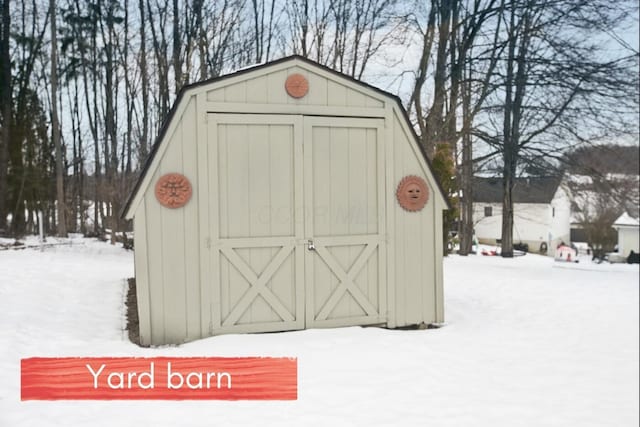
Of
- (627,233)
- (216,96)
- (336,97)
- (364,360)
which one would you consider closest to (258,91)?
(216,96)

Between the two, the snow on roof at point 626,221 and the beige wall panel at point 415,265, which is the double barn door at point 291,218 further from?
the snow on roof at point 626,221

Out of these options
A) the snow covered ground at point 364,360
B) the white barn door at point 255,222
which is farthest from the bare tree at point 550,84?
the white barn door at point 255,222

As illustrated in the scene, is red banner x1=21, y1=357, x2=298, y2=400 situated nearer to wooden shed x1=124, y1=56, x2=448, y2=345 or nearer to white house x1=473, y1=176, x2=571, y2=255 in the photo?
white house x1=473, y1=176, x2=571, y2=255

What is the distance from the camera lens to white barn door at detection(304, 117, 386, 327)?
2.46 m

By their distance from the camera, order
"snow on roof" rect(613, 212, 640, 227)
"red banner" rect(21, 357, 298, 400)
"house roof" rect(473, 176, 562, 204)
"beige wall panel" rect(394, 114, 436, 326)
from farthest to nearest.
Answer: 1. "beige wall panel" rect(394, 114, 436, 326)
2. "snow on roof" rect(613, 212, 640, 227)
3. "house roof" rect(473, 176, 562, 204)
4. "red banner" rect(21, 357, 298, 400)

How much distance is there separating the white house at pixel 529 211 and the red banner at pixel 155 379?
985 millimetres

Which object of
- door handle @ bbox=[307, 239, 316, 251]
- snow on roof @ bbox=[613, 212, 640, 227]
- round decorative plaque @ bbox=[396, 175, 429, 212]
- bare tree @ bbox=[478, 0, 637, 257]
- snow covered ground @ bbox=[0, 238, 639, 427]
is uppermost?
bare tree @ bbox=[478, 0, 637, 257]

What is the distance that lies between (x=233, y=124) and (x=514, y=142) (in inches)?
52.9

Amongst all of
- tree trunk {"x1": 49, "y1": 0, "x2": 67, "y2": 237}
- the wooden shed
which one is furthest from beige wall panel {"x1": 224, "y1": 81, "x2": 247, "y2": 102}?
tree trunk {"x1": 49, "y1": 0, "x2": 67, "y2": 237}

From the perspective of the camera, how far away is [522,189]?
77.0 inches

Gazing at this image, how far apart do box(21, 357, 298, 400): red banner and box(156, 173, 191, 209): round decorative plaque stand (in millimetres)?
1279

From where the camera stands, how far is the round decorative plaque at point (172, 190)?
94.1 inches

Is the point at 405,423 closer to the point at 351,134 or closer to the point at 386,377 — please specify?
the point at 386,377

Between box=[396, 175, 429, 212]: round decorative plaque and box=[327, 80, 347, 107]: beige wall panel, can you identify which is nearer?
box=[327, 80, 347, 107]: beige wall panel
